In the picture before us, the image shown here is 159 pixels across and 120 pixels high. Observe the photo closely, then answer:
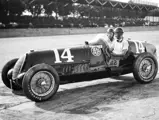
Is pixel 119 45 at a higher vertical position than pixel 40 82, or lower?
higher

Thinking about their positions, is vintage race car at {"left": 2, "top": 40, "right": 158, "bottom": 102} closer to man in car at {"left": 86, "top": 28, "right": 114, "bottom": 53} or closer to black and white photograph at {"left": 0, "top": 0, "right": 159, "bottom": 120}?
black and white photograph at {"left": 0, "top": 0, "right": 159, "bottom": 120}

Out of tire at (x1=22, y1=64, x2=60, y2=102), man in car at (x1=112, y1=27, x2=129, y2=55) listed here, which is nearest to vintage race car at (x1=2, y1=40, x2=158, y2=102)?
tire at (x1=22, y1=64, x2=60, y2=102)

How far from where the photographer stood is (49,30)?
36375 mm

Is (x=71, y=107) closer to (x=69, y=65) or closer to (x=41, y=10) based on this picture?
(x=69, y=65)

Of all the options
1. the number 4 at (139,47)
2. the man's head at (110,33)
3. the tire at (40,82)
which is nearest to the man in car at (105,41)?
the man's head at (110,33)

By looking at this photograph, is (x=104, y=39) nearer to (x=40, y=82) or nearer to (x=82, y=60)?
(x=82, y=60)

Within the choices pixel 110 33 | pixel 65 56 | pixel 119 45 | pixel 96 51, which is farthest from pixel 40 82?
pixel 119 45

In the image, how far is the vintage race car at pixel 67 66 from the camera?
477 centimetres

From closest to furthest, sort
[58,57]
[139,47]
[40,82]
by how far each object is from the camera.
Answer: [40,82], [58,57], [139,47]

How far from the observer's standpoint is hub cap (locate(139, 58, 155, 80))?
6184 millimetres

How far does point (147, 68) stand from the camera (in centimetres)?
622

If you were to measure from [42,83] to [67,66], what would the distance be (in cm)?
72

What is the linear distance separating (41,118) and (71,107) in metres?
0.70

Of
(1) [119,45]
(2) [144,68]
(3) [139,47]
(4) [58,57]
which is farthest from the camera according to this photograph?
(3) [139,47]
